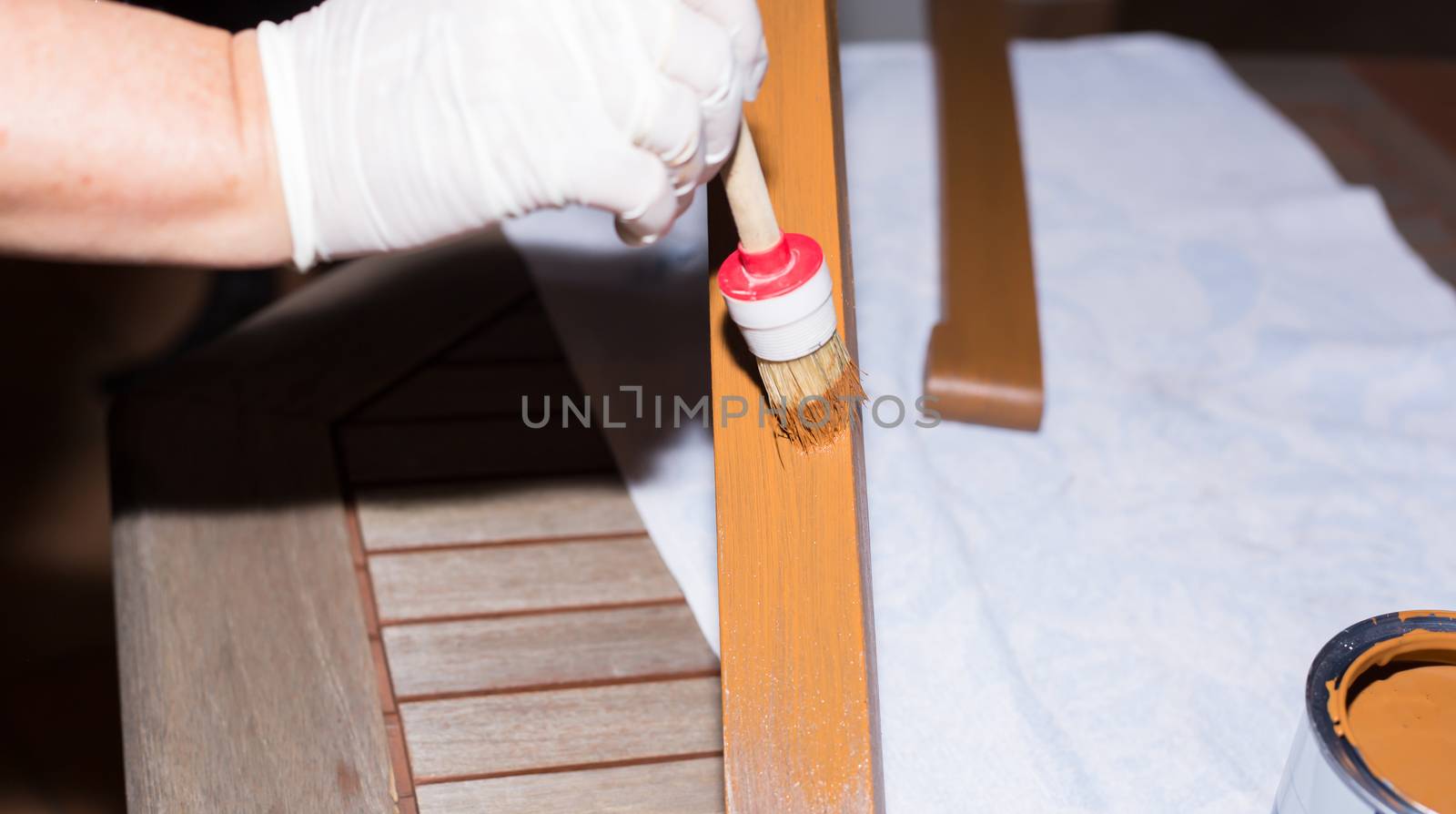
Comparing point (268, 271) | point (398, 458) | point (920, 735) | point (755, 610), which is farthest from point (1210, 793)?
point (268, 271)

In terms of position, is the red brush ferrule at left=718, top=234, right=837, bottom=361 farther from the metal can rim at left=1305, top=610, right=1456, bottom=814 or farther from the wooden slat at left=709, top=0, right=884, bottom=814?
the metal can rim at left=1305, top=610, right=1456, bottom=814

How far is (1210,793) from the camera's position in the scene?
73cm

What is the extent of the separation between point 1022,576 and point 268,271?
133 centimetres

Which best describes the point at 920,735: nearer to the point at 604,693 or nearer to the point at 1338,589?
the point at 604,693

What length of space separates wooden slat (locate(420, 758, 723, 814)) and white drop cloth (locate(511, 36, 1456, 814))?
12cm

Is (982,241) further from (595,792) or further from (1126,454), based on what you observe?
(595,792)

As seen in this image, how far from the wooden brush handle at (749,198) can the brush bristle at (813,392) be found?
2.8 inches

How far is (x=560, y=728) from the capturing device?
754mm

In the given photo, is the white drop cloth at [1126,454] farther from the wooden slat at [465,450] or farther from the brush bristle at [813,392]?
the brush bristle at [813,392]

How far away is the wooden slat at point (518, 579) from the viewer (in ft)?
2.75

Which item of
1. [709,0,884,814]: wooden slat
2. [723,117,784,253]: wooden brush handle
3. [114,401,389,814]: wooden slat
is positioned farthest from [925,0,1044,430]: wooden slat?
[114,401,389,814]: wooden slat

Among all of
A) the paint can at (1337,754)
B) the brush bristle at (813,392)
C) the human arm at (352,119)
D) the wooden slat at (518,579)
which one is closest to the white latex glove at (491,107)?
the human arm at (352,119)

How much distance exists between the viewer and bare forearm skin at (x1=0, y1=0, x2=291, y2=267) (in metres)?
0.57

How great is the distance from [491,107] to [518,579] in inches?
15.8
